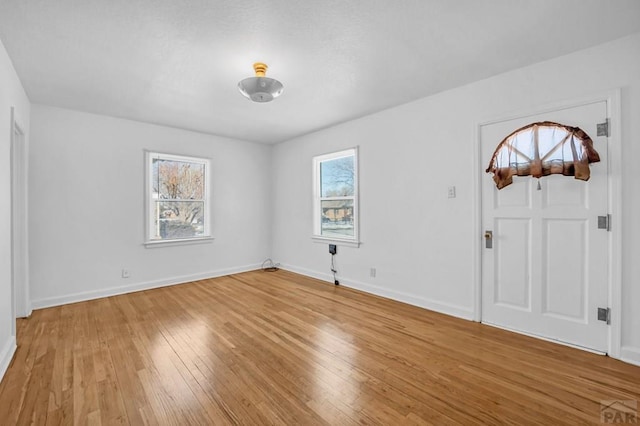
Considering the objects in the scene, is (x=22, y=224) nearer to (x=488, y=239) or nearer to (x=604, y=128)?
(x=488, y=239)

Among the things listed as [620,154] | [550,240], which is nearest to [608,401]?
[550,240]

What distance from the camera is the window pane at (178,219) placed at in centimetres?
458

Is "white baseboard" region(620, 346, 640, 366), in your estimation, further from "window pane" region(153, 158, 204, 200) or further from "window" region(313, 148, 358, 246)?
"window pane" region(153, 158, 204, 200)

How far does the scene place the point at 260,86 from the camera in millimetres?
2555

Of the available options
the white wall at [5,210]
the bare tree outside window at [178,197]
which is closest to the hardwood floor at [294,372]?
the white wall at [5,210]

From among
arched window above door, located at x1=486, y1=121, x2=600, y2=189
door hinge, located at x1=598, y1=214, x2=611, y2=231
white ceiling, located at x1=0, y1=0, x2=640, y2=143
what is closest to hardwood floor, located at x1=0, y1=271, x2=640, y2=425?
door hinge, located at x1=598, y1=214, x2=611, y2=231

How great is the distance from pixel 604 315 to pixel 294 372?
8.42 ft

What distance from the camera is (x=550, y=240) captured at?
8.61 feet

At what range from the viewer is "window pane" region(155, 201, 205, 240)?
15.0ft

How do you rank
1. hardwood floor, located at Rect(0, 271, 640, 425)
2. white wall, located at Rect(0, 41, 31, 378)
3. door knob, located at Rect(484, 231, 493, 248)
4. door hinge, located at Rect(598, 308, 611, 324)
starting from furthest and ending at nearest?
door knob, located at Rect(484, 231, 493, 248), door hinge, located at Rect(598, 308, 611, 324), white wall, located at Rect(0, 41, 31, 378), hardwood floor, located at Rect(0, 271, 640, 425)

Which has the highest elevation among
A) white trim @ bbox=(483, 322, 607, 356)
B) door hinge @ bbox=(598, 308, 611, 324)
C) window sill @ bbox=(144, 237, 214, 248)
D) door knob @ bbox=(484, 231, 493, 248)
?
door knob @ bbox=(484, 231, 493, 248)

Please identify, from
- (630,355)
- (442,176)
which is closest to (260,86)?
(442,176)

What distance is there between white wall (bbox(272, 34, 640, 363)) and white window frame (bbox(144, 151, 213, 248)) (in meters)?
1.96

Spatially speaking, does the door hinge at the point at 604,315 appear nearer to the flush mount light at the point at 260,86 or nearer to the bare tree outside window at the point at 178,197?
the flush mount light at the point at 260,86
